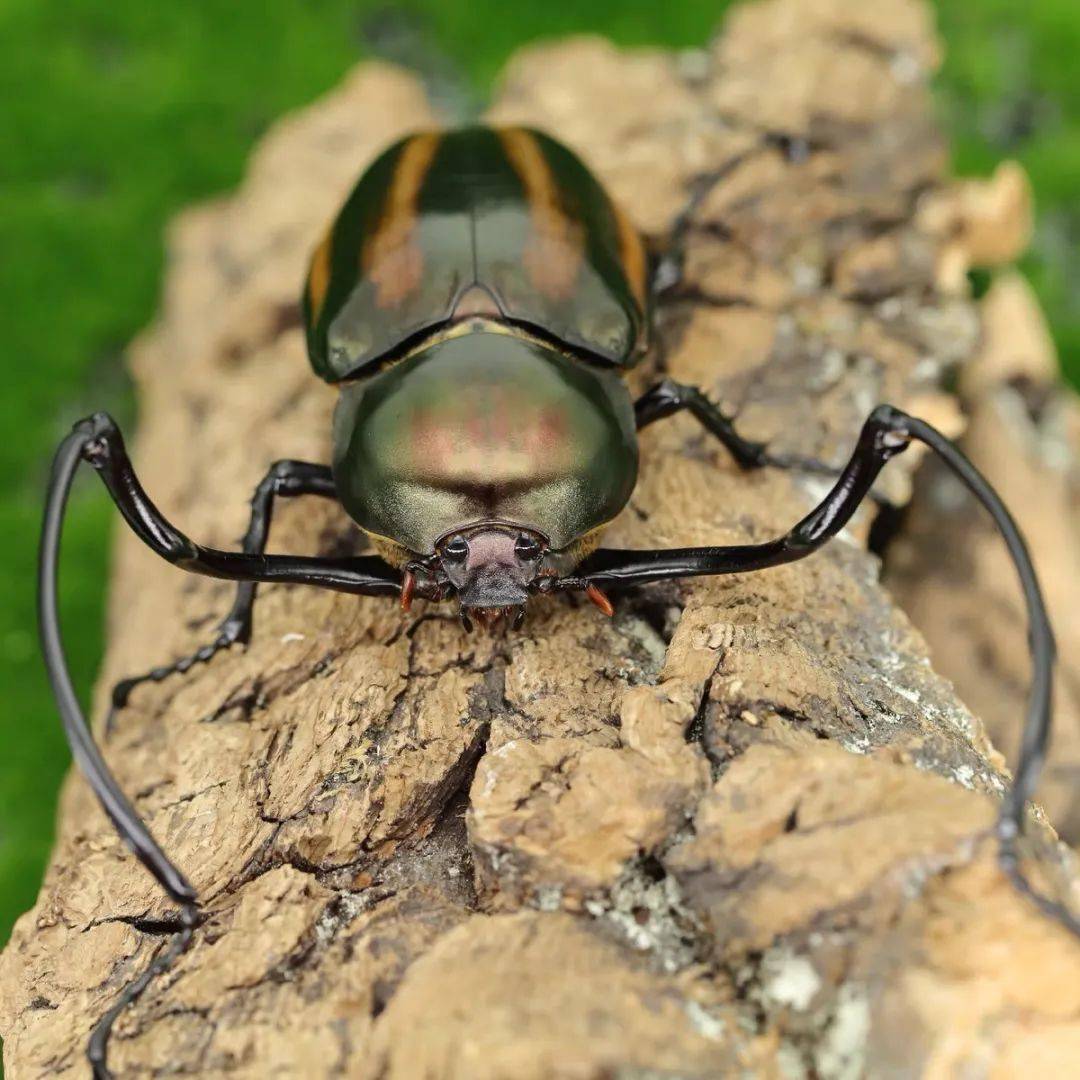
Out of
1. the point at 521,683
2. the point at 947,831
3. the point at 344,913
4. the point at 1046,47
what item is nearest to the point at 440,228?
the point at 521,683

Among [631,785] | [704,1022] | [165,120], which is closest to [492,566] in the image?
[631,785]

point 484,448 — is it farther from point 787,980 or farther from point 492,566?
point 787,980

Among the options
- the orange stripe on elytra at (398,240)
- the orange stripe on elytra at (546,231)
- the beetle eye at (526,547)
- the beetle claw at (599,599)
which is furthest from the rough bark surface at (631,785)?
the orange stripe on elytra at (398,240)

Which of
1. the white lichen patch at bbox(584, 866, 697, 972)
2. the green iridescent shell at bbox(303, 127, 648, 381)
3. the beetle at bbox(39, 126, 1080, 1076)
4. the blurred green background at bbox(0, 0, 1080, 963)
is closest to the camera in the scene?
the white lichen patch at bbox(584, 866, 697, 972)

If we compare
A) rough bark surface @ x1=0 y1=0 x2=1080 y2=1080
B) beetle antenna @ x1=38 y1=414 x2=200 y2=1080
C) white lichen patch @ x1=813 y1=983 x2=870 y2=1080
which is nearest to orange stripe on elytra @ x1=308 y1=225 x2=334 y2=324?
rough bark surface @ x1=0 y1=0 x2=1080 y2=1080

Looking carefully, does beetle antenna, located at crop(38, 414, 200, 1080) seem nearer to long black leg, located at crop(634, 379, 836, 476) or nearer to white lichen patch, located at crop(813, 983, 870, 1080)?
white lichen patch, located at crop(813, 983, 870, 1080)
